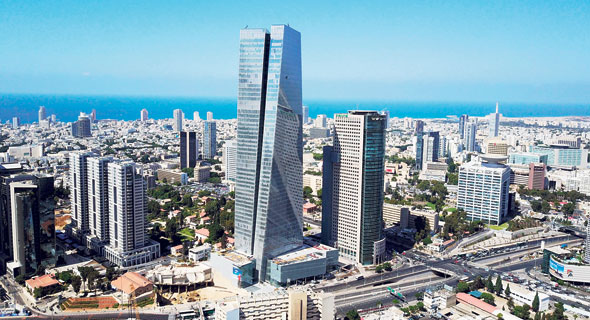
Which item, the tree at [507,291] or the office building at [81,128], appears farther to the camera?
the office building at [81,128]

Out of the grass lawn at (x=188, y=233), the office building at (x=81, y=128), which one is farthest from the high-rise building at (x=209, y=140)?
the grass lawn at (x=188, y=233)

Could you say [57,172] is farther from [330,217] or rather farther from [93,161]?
[330,217]

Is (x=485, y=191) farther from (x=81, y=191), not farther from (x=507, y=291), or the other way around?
(x=81, y=191)

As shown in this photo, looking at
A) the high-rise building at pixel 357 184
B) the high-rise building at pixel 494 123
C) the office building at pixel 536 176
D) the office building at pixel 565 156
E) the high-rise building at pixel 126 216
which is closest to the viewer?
the high-rise building at pixel 357 184

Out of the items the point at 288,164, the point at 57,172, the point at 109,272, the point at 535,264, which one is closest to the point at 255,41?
the point at 288,164

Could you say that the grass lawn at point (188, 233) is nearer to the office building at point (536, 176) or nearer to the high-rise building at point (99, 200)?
the high-rise building at point (99, 200)

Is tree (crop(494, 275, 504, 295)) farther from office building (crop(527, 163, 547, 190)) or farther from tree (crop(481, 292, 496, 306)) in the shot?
office building (crop(527, 163, 547, 190))

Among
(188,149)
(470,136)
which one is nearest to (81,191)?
(188,149)

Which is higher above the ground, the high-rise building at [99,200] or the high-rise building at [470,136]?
the high-rise building at [470,136]
